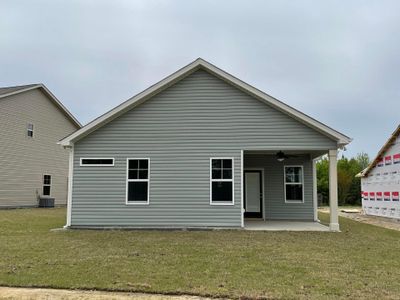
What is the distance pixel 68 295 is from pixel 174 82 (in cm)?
886

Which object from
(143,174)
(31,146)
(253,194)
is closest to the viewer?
(143,174)

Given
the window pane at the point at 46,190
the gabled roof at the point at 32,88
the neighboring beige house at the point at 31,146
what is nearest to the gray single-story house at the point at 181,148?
the neighboring beige house at the point at 31,146

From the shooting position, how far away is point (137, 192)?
1268 centimetres

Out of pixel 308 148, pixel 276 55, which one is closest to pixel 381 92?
pixel 276 55

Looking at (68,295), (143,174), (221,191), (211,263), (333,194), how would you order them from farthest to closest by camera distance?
(143,174) → (221,191) → (333,194) → (211,263) → (68,295)

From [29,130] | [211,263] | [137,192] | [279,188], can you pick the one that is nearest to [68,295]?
[211,263]

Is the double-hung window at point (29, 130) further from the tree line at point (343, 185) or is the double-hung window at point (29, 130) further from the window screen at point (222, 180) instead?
the tree line at point (343, 185)

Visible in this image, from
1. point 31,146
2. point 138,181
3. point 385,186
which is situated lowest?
point 385,186

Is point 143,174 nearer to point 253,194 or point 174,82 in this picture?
point 174,82

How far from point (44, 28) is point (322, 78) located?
14.8 meters

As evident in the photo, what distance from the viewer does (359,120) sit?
119 feet

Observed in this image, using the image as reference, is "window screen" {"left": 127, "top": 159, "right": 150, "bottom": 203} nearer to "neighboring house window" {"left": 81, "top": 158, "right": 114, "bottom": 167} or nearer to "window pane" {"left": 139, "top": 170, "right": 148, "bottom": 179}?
"window pane" {"left": 139, "top": 170, "right": 148, "bottom": 179}

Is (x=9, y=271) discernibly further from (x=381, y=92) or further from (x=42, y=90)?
(x=381, y=92)

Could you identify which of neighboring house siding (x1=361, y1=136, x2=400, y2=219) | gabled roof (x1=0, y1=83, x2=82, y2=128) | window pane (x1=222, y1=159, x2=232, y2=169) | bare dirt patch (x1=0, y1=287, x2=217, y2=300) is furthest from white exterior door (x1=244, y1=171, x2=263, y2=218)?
gabled roof (x1=0, y1=83, x2=82, y2=128)
